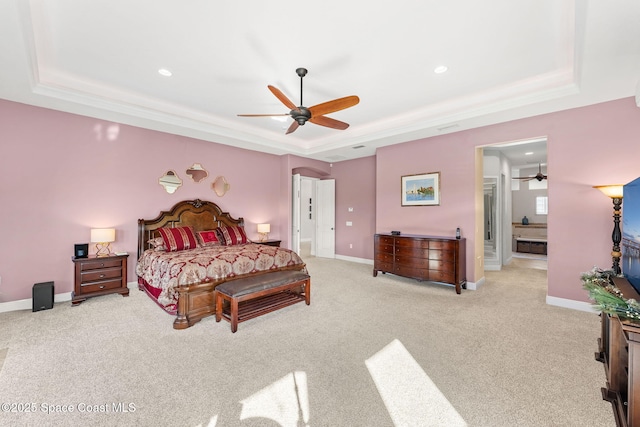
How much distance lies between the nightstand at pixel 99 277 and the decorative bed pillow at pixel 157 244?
46cm

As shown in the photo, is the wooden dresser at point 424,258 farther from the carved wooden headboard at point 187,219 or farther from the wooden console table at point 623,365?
the carved wooden headboard at point 187,219

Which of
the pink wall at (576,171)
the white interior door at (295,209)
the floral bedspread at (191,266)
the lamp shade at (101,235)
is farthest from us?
the white interior door at (295,209)

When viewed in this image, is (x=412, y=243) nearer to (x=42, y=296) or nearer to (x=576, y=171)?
(x=576, y=171)

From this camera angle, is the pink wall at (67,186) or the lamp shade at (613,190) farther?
the pink wall at (67,186)

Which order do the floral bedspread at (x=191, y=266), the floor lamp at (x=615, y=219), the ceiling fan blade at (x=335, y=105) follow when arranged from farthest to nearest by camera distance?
1. the floral bedspread at (x=191, y=266)
2. the floor lamp at (x=615, y=219)
3. the ceiling fan blade at (x=335, y=105)

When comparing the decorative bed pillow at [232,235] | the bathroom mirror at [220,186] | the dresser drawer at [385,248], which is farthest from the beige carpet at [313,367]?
the bathroom mirror at [220,186]

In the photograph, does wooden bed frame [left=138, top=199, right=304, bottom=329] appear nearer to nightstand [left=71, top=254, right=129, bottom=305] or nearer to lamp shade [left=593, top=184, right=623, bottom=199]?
nightstand [left=71, top=254, right=129, bottom=305]

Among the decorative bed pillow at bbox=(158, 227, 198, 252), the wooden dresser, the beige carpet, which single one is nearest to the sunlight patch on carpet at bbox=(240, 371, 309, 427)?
the beige carpet

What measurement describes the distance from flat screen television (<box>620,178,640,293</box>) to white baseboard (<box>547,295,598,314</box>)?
136 centimetres

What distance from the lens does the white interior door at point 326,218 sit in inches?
321

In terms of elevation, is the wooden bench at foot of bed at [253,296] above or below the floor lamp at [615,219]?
below

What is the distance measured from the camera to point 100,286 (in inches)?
165

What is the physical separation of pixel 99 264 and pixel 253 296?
2.71m

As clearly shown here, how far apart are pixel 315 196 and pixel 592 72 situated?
21.4 feet
